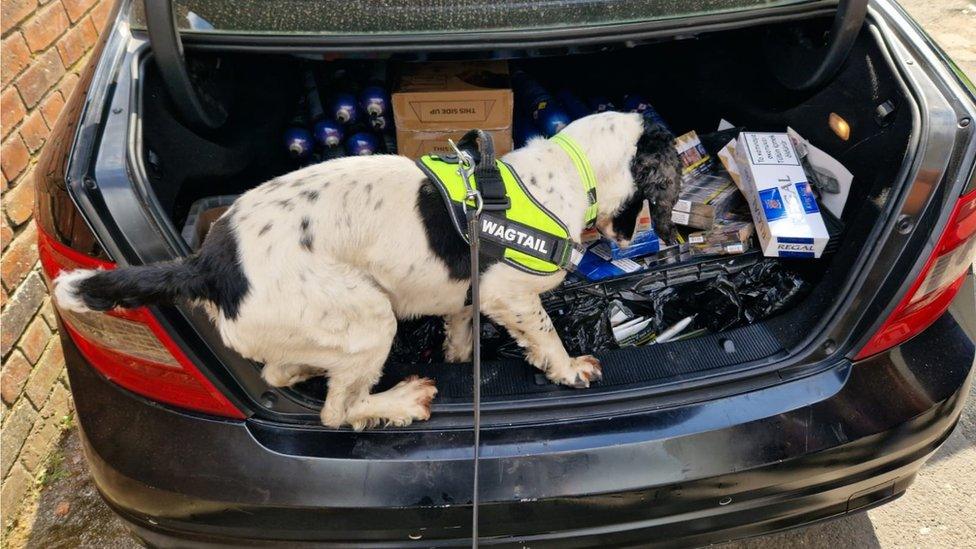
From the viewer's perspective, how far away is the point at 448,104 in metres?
3.20

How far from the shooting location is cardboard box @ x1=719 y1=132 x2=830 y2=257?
2.55 meters

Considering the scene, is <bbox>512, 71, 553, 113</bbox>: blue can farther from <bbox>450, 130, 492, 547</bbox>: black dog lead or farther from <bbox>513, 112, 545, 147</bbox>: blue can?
<bbox>450, 130, 492, 547</bbox>: black dog lead

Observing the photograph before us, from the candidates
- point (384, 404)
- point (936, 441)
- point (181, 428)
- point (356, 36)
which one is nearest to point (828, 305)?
point (936, 441)

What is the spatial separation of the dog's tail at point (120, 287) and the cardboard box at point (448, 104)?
165cm

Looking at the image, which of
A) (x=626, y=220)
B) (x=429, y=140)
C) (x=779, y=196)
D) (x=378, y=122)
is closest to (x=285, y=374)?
(x=626, y=220)

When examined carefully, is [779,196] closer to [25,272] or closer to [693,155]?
[693,155]

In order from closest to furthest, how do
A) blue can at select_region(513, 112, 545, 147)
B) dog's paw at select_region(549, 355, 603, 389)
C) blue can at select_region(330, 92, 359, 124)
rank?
dog's paw at select_region(549, 355, 603, 389) < blue can at select_region(330, 92, 359, 124) < blue can at select_region(513, 112, 545, 147)

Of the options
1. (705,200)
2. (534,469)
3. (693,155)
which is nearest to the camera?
(534,469)

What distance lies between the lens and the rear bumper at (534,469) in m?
1.86

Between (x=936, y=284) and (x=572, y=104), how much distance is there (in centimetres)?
209

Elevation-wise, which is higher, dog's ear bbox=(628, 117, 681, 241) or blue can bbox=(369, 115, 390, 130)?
dog's ear bbox=(628, 117, 681, 241)

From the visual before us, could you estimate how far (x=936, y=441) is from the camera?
7.07 ft

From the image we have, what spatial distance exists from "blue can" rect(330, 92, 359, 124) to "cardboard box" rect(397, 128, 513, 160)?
0.40 m

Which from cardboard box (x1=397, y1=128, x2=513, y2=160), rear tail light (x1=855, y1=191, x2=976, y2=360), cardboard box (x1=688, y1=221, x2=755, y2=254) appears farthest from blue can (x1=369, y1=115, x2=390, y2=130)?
rear tail light (x1=855, y1=191, x2=976, y2=360)
